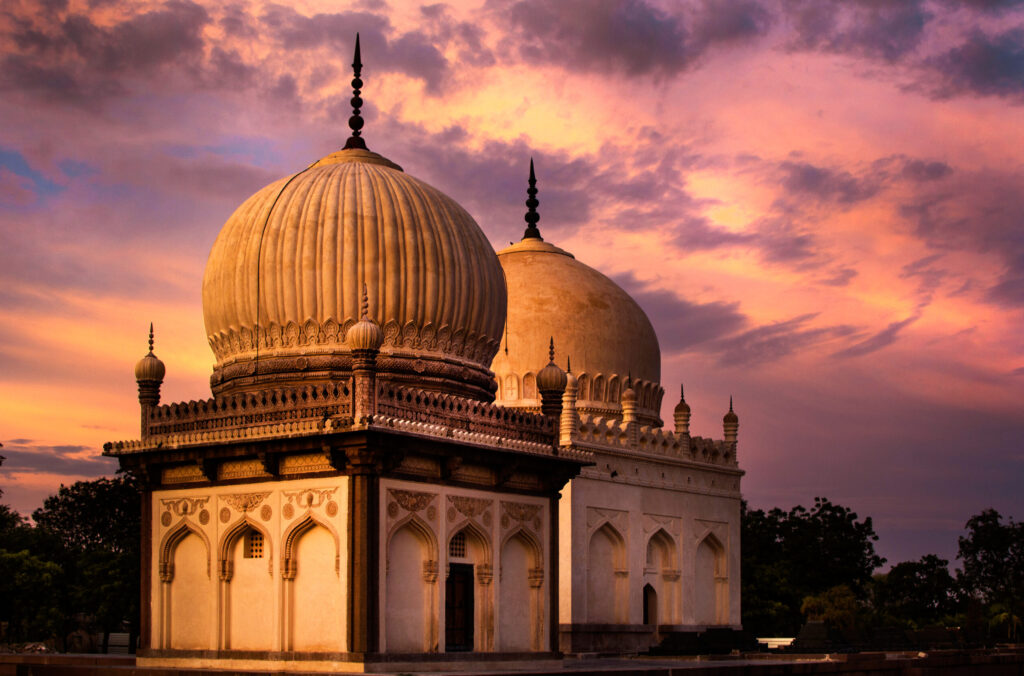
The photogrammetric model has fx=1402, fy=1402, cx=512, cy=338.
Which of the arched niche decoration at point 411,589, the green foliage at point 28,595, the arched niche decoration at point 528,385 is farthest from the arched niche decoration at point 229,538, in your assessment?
the green foliage at point 28,595

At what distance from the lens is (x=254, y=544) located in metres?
19.8

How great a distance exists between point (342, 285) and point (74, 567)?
2936cm

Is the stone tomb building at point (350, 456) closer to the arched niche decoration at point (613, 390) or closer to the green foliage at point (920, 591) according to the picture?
the arched niche decoration at point (613, 390)

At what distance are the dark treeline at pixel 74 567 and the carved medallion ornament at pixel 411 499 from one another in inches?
767

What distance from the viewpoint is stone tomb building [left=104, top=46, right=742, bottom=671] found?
18.6m

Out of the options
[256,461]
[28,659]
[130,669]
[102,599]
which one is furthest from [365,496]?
[102,599]

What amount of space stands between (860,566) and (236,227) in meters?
38.7

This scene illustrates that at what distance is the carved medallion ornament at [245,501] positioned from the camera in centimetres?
1952

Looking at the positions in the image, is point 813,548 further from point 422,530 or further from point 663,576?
point 422,530

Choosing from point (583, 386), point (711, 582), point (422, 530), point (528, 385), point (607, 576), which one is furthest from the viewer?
point (583, 386)

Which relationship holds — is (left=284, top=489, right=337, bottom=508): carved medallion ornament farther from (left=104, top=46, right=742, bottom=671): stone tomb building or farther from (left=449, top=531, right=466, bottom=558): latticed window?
(left=449, top=531, right=466, bottom=558): latticed window

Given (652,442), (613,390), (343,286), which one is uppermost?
(343,286)

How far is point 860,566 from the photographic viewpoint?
55031 millimetres

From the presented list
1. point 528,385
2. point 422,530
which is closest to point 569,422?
point 528,385
